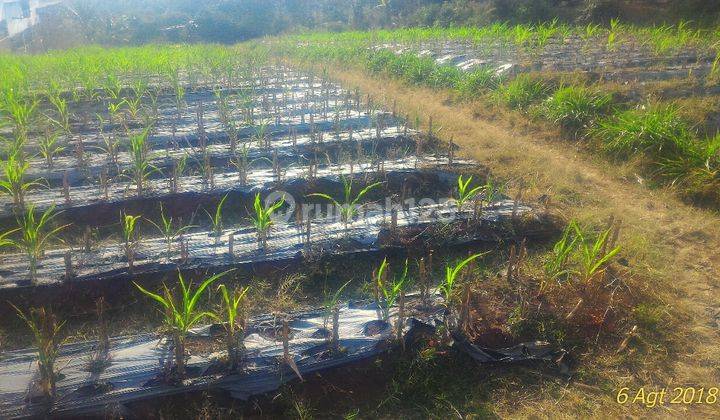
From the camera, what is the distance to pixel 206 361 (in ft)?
7.64

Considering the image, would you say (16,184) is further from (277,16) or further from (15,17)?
(277,16)

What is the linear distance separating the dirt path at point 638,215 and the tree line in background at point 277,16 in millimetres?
9854

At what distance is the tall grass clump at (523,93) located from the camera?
661 cm

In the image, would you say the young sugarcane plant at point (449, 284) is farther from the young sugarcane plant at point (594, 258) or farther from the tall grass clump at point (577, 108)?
the tall grass clump at point (577, 108)

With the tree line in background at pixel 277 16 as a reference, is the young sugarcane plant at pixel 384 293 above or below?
below

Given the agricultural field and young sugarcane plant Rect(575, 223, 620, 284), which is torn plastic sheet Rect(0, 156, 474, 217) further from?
young sugarcane plant Rect(575, 223, 620, 284)

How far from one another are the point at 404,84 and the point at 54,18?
1645cm

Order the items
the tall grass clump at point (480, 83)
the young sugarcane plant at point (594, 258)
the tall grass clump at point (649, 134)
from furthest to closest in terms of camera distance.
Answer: the tall grass clump at point (480, 83), the tall grass clump at point (649, 134), the young sugarcane plant at point (594, 258)

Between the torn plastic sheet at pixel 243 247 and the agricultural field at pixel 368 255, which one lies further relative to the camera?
the torn plastic sheet at pixel 243 247

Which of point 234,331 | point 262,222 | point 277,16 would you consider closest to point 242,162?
point 262,222

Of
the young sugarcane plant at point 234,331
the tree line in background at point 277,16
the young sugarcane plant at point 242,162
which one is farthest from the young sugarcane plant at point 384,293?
the tree line in background at point 277,16

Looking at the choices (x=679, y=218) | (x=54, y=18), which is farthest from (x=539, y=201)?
(x=54, y=18)

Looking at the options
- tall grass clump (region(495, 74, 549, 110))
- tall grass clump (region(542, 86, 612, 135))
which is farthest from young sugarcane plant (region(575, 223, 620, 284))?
tall grass clump (region(495, 74, 549, 110))

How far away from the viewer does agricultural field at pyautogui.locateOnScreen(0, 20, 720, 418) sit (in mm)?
2316
